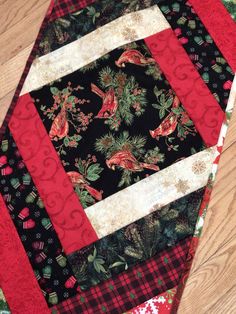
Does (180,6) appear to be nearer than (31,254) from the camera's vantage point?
No

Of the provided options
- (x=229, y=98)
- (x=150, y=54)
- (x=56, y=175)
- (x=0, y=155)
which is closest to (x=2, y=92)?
(x=0, y=155)

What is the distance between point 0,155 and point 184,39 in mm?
652

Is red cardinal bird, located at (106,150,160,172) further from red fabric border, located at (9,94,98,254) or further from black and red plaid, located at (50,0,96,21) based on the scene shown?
black and red plaid, located at (50,0,96,21)

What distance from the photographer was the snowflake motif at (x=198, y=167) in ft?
3.78

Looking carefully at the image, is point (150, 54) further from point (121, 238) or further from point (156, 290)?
point (156, 290)

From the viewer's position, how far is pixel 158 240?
110 centimetres

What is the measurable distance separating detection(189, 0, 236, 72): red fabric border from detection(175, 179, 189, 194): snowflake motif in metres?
0.38

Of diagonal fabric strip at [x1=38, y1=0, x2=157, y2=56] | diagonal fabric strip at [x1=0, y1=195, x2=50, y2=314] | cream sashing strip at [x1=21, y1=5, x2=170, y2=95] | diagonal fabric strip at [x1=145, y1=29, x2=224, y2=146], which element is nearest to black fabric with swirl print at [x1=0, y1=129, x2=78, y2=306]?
diagonal fabric strip at [x1=0, y1=195, x2=50, y2=314]

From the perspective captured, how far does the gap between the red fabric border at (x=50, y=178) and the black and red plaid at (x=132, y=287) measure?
4.9 inches

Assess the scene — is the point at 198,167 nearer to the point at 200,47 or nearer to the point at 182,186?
the point at 182,186

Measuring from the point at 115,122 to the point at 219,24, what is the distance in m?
0.44

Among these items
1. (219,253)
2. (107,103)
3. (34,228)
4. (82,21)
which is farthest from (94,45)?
(219,253)

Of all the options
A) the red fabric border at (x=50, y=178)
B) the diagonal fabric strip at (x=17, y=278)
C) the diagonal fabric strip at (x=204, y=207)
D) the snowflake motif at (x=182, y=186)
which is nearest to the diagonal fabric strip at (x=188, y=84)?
the diagonal fabric strip at (x=204, y=207)

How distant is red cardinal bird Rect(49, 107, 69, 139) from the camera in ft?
4.06
